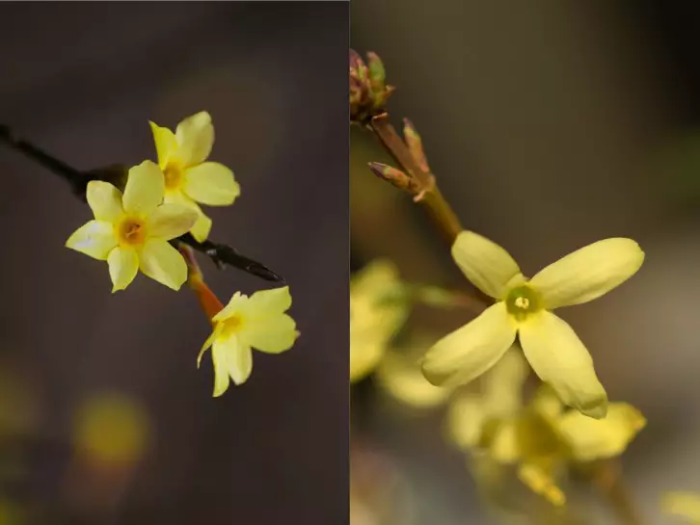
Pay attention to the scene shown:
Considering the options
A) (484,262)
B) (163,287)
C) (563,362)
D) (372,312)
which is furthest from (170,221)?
(563,362)

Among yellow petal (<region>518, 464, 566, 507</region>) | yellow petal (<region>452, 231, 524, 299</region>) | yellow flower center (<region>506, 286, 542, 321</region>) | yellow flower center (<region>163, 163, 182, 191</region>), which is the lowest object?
yellow petal (<region>518, 464, 566, 507</region>)

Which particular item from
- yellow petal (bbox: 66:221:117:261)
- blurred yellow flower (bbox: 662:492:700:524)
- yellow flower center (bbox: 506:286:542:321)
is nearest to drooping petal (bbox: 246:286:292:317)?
yellow petal (bbox: 66:221:117:261)

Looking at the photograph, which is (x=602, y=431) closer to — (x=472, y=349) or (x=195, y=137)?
(x=472, y=349)

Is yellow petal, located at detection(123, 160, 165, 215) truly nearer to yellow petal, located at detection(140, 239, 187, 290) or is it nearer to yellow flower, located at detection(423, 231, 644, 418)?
yellow petal, located at detection(140, 239, 187, 290)

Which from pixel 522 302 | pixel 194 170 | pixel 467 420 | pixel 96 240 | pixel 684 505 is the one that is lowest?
pixel 684 505

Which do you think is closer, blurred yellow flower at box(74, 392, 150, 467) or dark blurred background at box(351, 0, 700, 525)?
dark blurred background at box(351, 0, 700, 525)

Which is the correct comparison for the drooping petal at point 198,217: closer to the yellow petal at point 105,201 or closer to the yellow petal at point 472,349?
the yellow petal at point 105,201

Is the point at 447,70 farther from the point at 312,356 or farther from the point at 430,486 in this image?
the point at 430,486
